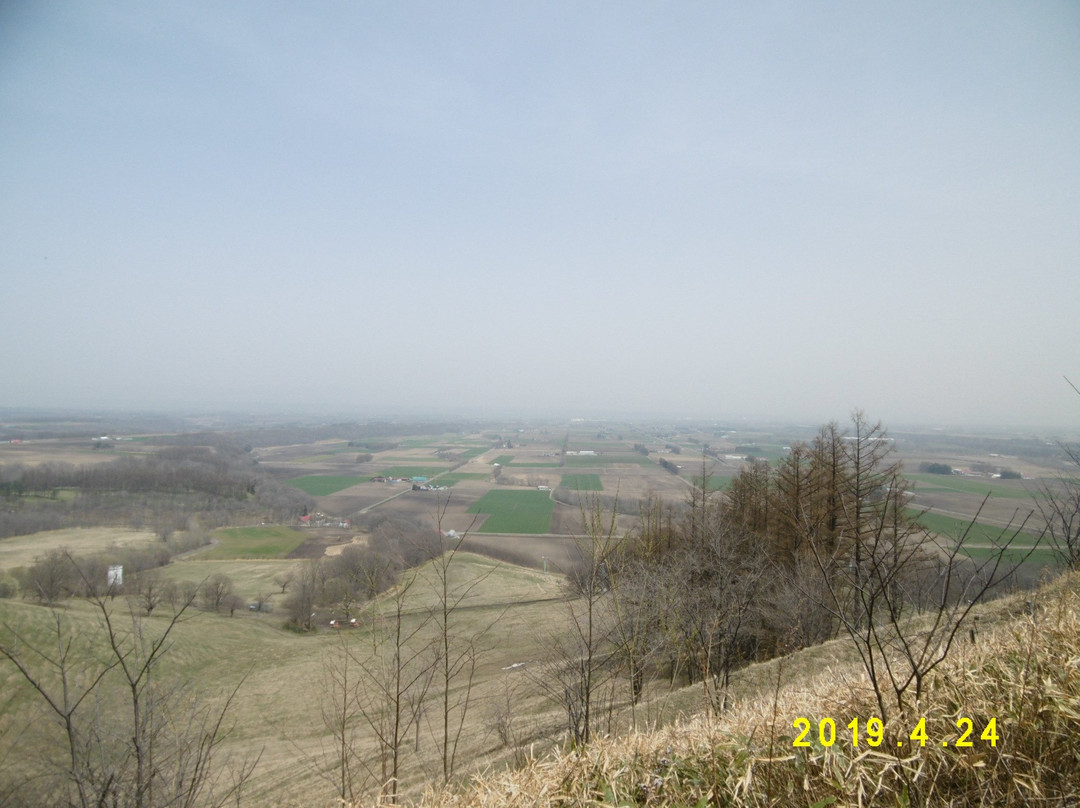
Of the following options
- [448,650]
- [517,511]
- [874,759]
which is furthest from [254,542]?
[874,759]

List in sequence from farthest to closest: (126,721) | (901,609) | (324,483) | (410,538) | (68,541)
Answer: (324,483) < (68,541) < (410,538) < (126,721) < (901,609)

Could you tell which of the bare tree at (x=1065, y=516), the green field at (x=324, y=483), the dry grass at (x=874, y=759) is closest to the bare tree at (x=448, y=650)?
the dry grass at (x=874, y=759)

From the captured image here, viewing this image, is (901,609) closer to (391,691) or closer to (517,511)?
(391,691)

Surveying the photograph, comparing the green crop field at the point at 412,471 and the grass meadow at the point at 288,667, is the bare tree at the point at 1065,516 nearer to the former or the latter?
the grass meadow at the point at 288,667

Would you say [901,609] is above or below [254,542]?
above

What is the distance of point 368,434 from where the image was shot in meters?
95.6

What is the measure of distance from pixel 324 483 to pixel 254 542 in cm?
1684

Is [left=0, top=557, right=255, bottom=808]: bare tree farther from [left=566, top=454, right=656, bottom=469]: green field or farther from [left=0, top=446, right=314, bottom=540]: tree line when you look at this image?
[left=566, top=454, right=656, bottom=469]: green field

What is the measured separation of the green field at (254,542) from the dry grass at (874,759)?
121 feet

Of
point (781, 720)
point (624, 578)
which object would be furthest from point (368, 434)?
point (781, 720)

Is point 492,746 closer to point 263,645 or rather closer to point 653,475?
point 263,645

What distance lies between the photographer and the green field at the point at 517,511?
34.2m

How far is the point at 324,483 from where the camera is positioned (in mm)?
52531

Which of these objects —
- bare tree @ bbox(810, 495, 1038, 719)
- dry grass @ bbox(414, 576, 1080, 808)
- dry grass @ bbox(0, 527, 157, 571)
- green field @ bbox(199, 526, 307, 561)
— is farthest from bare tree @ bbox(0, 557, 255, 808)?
green field @ bbox(199, 526, 307, 561)
